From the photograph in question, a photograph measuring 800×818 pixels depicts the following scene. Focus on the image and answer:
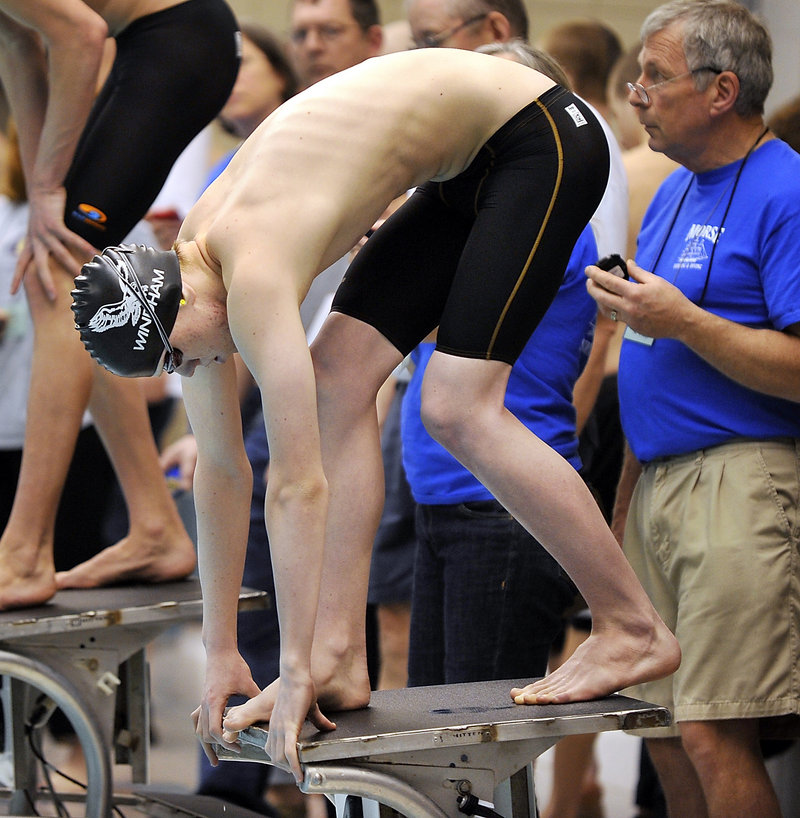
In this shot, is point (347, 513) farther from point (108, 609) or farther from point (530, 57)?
point (530, 57)

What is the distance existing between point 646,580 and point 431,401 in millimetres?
800

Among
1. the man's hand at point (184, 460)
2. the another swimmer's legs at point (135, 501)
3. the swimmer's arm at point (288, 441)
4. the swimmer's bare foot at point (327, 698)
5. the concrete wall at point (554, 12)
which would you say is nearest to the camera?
the swimmer's arm at point (288, 441)

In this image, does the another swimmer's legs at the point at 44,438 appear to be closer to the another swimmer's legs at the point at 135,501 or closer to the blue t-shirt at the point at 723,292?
the another swimmer's legs at the point at 135,501

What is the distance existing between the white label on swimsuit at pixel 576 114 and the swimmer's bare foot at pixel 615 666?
938 millimetres

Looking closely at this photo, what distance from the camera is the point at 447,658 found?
2879 millimetres

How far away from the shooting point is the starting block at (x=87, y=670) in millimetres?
3088

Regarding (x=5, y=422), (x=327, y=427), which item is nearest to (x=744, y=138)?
(x=327, y=427)

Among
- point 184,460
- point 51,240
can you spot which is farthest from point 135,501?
point 184,460

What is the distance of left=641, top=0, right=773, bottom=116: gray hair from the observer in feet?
9.11

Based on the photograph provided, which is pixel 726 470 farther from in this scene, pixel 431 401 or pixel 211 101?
pixel 211 101

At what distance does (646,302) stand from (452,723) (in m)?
0.92

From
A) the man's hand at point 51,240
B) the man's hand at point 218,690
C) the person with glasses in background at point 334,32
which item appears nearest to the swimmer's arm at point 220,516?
the man's hand at point 218,690

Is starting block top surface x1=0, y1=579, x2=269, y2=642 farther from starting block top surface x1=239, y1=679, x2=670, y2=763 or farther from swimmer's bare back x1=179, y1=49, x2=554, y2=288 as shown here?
swimmer's bare back x1=179, y1=49, x2=554, y2=288

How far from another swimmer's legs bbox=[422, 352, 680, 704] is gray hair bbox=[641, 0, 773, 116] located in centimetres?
88
